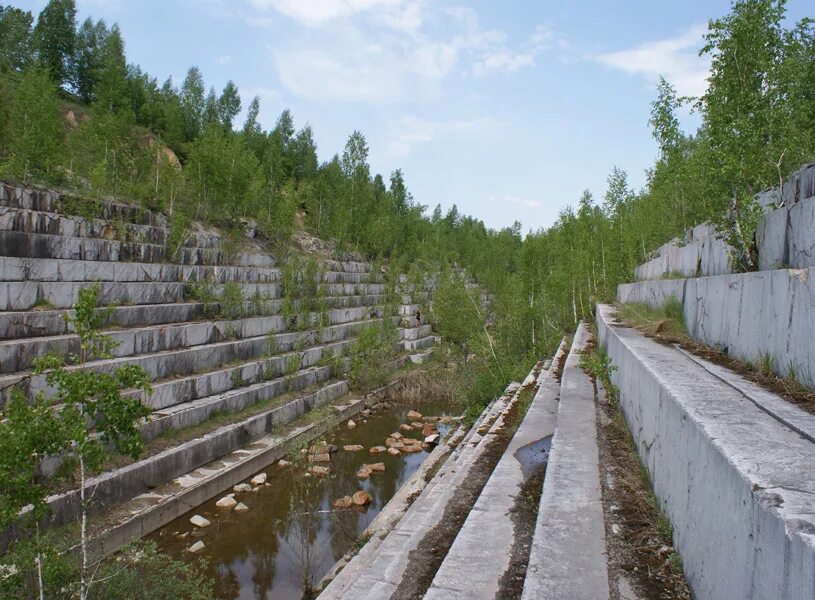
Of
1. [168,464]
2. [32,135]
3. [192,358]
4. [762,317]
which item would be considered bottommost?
[168,464]

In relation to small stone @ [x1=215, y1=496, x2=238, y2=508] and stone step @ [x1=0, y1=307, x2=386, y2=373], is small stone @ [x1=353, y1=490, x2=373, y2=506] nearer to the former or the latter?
small stone @ [x1=215, y1=496, x2=238, y2=508]

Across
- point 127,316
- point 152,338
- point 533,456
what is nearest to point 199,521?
point 152,338

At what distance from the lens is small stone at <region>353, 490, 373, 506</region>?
10805 millimetres

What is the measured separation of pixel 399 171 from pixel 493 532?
54744 mm

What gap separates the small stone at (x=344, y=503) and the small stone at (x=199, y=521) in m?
2.50

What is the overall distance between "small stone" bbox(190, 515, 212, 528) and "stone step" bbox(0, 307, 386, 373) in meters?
3.48

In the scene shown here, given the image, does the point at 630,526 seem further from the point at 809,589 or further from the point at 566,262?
the point at 566,262

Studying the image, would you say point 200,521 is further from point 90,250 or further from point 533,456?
point 90,250

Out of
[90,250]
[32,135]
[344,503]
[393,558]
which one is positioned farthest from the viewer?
[32,135]

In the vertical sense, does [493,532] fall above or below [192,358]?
above

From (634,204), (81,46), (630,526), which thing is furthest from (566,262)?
(81,46)

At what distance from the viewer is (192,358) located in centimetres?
1273

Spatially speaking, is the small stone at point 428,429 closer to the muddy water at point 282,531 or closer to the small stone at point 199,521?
the muddy water at point 282,531

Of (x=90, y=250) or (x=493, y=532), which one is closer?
(x=493, y=532)
